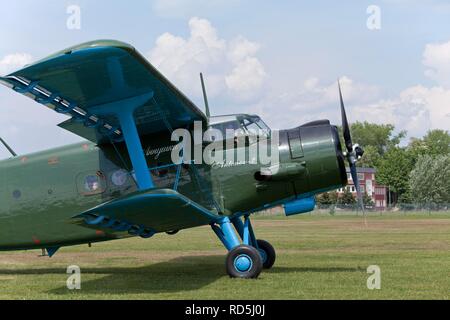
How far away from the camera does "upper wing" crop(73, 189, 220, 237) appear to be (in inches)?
348

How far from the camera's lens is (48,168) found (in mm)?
12164

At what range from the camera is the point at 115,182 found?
1168 centimetres

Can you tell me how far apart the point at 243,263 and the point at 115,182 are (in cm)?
300

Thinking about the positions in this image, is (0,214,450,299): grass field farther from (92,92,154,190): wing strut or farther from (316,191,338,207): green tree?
(316,191,338,207): green tree

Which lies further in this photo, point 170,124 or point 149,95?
point 170,124

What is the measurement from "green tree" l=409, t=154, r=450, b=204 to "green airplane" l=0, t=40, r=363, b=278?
85838mm

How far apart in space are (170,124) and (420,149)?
113430mm

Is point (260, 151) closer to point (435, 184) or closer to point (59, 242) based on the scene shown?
point (59, 242)

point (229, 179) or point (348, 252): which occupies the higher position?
point (229, 179)

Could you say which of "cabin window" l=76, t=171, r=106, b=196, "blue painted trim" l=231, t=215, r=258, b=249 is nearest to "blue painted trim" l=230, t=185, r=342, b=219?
"blue painted trim" l=231, t=215, r=258, b=249

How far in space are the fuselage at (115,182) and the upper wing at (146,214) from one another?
35.2 inches

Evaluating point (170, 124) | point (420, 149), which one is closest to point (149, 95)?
point (170, 124)

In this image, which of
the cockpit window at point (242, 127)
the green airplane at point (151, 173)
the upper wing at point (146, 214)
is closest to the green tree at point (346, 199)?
the green airplane at point (151, 173)

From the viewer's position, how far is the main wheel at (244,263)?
34.6ft
